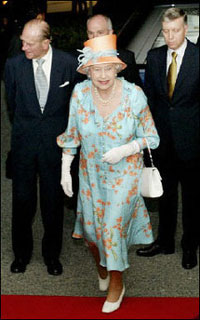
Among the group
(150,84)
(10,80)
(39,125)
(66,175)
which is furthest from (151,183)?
(10,80)

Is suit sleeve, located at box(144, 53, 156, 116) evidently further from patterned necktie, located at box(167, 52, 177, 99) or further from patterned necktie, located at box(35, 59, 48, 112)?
Answer: patterned necktie, located at box(35, 59, 48, 112)

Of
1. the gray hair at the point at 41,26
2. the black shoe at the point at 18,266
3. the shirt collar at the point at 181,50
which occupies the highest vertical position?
the gray hair at the point at 41,26

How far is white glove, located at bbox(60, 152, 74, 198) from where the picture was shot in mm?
3301

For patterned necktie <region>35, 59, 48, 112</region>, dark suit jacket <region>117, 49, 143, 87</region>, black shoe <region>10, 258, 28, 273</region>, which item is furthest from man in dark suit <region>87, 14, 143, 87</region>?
black shoe <region>10, 258, 28, 273</region>

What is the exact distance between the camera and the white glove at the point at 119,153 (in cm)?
311

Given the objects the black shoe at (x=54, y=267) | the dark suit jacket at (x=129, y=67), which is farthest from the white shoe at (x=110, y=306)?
the dark suit jacket at (x=129, y=67)

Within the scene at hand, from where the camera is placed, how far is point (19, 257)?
394 cm

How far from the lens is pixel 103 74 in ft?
9.82

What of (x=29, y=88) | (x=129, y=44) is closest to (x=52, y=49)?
(x=29, y=88)

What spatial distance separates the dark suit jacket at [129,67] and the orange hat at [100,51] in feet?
1.35

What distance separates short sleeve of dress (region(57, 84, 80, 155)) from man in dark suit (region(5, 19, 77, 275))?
0.17 metres

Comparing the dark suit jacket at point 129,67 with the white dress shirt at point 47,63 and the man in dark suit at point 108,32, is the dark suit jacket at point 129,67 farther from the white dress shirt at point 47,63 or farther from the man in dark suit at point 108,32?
the white dress shirt at point 47,63

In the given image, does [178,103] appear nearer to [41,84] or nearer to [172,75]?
[172,75]

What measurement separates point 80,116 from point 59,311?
0.88 metres
